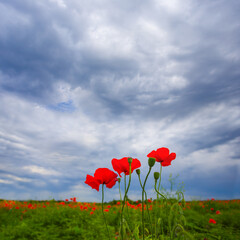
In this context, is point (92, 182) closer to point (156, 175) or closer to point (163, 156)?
point (156, 175)

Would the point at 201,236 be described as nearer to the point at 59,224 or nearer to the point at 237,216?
the point at 237,216

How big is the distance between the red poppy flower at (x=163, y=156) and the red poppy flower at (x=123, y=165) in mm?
235

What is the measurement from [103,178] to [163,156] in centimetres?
54

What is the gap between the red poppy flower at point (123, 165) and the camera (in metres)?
1.64

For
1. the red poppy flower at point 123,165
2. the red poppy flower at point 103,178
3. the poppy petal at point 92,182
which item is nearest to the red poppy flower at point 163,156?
the red poppy flower at point 123,165

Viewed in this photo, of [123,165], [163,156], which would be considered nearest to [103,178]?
[123,165]

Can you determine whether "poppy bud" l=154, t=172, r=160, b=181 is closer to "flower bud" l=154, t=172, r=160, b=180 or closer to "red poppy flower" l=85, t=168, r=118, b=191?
"flower bud" l=154, t=172, r=160, b=180

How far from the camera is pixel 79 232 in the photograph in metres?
4.39

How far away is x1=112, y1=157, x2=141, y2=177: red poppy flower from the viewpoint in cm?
164

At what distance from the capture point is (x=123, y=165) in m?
1.66

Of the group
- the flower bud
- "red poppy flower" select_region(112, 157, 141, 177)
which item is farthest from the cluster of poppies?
the flower bud

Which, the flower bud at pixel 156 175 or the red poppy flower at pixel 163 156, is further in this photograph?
the red poppy flower at pixel 163 156

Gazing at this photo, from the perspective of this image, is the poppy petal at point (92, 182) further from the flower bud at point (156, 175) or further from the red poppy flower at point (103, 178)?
the flower bud at point (156, 175)

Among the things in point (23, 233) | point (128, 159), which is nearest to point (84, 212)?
point (23, 233)
